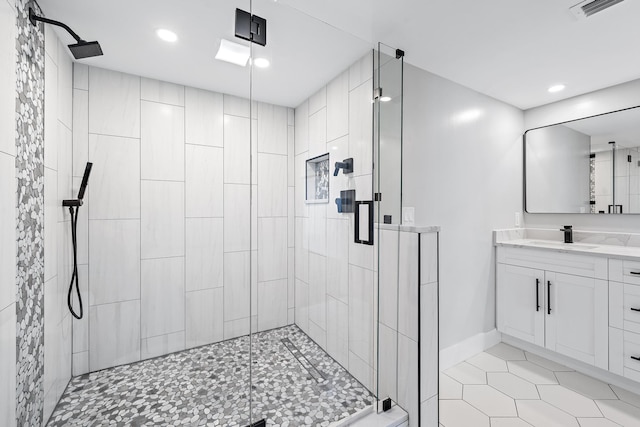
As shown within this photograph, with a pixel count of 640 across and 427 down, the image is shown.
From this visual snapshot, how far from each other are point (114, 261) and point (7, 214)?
471 millimetres

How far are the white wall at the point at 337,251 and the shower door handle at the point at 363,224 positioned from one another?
29mm

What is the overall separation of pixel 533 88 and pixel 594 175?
0.98m

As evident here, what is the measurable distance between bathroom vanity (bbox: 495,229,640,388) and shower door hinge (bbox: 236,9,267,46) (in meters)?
2.57

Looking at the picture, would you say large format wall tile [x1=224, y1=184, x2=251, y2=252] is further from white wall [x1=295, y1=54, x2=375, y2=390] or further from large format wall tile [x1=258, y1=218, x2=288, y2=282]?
white wall [x1=295, y1=54, x2=375, y2=390]

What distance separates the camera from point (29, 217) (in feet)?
3.62

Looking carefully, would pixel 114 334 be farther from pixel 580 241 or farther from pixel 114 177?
pixel 580 241

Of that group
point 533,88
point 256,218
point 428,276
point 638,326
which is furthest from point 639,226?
point 256,218

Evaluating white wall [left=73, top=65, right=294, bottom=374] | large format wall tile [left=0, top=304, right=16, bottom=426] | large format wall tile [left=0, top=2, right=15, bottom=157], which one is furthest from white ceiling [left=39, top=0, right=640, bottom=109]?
large format wall tile [left=0, top=304, right=16, bottom=426]

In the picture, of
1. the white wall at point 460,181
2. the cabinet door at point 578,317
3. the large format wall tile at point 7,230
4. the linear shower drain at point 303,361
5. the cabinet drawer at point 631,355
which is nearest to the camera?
the large format wall tile at point 7,230

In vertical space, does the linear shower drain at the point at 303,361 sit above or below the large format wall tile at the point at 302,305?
below

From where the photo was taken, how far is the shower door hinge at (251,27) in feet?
4.47

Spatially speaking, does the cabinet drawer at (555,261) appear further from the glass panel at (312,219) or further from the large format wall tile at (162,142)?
Result: the large format wall tile at (162,142)

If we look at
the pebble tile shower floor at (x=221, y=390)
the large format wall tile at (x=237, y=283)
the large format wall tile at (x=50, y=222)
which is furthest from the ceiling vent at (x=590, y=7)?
the large format wall tile at (x=50, y=222)

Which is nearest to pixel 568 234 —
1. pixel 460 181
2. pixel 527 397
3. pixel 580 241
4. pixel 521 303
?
pixel 580 241
